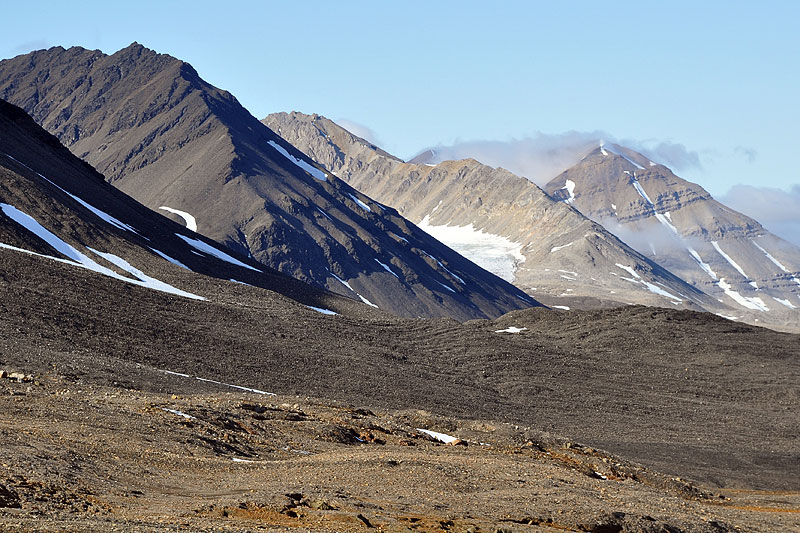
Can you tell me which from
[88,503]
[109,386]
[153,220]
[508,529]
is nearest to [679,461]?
[109,386]

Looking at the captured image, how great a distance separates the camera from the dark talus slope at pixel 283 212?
485ft

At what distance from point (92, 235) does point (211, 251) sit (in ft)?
63.1

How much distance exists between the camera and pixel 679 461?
1853 inches

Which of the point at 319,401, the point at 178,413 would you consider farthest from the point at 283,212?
the point at 178,413

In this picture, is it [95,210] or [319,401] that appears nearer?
[319,401]

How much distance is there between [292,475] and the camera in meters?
25.3

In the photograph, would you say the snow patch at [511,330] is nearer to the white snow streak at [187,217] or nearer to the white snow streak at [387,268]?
the white snow streak at [387,268]

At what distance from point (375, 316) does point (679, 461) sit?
42496 millimetres

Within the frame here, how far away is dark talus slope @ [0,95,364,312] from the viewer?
218 ft

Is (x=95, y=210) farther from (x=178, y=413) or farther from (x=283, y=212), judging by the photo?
(x=283, y=212)

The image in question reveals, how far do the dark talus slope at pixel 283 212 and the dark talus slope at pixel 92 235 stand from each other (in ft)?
168

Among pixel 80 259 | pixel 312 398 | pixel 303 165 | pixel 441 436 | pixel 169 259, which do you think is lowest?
pixel 312 398

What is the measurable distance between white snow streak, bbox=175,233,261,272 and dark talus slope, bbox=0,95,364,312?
193 mm

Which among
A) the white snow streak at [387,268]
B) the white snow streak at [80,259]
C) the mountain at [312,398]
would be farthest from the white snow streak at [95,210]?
the white snow streak at [387,268]
